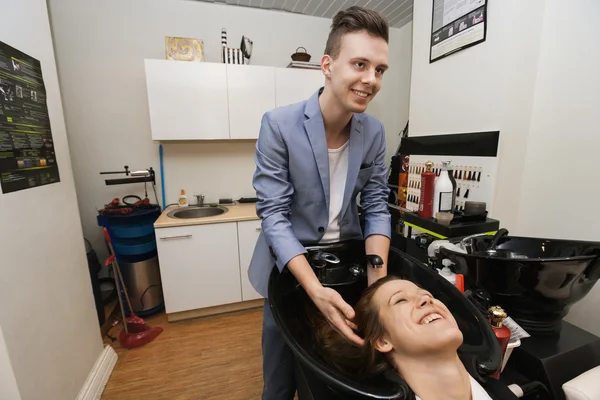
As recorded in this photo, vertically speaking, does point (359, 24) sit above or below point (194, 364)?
above

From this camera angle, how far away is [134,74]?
2.23 m

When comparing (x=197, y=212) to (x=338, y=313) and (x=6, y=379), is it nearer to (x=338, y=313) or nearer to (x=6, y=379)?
(x=6, y=379)

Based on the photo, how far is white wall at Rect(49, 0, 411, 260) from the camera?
2.12 meters

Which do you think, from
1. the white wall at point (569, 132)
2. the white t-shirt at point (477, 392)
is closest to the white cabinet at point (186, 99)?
the white wall at point (569, 132)

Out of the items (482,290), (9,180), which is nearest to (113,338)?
(9,180)

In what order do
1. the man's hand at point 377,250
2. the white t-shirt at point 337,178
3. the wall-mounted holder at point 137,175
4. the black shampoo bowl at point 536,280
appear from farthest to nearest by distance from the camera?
the wall-mounted holder at point 137,175 < the white t-shirt at point 337,178 < the man's hand at point 377,250 < the black shampoo bowl at point 536,280

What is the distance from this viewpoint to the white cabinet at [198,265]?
80.0 inches

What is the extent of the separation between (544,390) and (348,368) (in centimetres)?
58

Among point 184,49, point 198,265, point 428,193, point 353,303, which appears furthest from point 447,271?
point 184,49

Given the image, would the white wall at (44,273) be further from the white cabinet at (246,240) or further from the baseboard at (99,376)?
the white cabinet at (246,240)

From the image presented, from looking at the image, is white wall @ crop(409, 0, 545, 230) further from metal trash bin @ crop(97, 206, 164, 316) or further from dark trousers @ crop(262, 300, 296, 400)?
metal trash bin @ crop(97, 206, 164, 316)

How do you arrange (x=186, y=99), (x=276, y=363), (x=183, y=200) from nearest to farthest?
(x=276, y=363) → (x=186, y=99) → (x=183, y=200)

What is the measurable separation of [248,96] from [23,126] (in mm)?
1432

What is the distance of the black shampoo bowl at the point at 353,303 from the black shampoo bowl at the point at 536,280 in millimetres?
186
